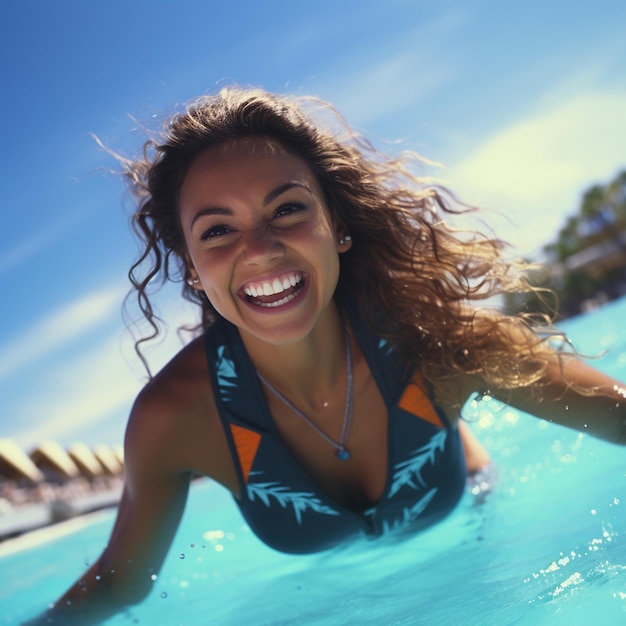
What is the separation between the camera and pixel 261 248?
8.78 ft

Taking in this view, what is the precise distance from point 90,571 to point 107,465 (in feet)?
53.8

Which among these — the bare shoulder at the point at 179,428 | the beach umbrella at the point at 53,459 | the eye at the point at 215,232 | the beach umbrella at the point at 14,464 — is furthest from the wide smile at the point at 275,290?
the beach umbrella at the point at 53,459

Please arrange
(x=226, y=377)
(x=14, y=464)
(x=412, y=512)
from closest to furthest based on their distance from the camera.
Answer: (x=226, y=377), (x=412, y=512), (x=14, y=464)

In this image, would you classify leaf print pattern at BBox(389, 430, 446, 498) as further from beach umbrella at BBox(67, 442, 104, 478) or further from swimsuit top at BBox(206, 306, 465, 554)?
beach umbrella at BBox(67, 442, 104, 478)

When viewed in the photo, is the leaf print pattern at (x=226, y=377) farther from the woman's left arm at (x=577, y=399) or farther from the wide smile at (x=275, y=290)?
the woman's left arm at (x=577, y=399)

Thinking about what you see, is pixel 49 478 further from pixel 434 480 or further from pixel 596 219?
pixel 596 219

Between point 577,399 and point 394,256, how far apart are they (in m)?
0.96

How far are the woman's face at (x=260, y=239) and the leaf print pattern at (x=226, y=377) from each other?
18.0 inches

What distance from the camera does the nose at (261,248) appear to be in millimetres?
2676

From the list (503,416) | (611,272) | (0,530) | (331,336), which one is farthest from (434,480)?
→ (611,272)

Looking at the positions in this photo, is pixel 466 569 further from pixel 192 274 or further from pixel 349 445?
pixel 192 274

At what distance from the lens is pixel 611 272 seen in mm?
42344

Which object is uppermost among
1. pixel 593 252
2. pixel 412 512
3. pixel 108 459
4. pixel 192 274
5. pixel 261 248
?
pixel 593 252

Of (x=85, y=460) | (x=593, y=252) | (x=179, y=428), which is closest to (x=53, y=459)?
(x=85, y=460)
